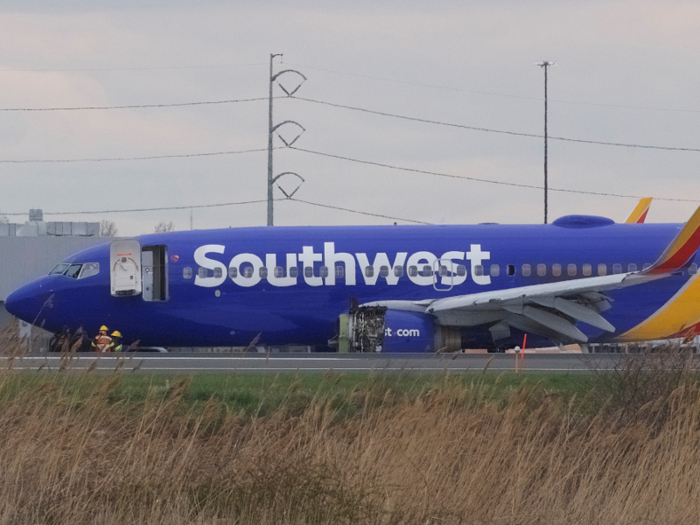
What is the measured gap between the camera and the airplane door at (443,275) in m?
28.2

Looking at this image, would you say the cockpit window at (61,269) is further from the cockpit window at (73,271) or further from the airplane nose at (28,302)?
the airplane nose at (28,302)

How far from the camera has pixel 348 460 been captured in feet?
37.0

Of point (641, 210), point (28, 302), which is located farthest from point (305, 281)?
point (641, 210)

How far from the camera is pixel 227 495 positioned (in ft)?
34.4

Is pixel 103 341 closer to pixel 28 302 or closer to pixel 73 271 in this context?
pixel 73 271

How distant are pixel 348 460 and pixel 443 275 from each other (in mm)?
17207

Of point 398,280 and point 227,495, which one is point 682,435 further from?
point 398,280

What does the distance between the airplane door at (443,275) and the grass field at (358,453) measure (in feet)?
43.2

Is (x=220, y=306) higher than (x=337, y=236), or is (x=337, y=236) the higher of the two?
(x=337, y=236)

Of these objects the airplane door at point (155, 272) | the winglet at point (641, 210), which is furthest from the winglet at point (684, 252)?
the airplane door at point (155, 272)

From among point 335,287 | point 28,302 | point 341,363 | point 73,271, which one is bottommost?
point 341,363

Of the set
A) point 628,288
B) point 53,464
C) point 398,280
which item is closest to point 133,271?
point 398,280

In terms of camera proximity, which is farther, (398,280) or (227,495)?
(398,280)

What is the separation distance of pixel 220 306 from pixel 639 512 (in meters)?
18.5
